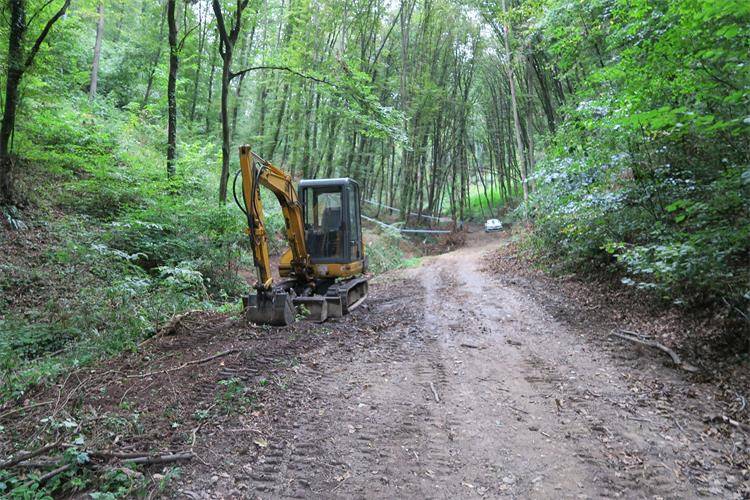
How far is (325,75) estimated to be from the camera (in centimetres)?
1035

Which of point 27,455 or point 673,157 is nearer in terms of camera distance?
point 27,455

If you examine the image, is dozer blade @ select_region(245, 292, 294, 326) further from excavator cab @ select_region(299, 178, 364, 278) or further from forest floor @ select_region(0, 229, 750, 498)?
excavator cab @ select_region(299, 178, 364, 278)

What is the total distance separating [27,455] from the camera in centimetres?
294

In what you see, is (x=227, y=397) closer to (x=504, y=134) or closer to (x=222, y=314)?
(x=222, y=314)

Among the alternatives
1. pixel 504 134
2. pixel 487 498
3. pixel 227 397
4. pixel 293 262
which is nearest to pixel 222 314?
pixel 293 262

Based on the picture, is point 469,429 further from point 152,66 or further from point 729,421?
point 152,66

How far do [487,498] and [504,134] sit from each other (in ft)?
101

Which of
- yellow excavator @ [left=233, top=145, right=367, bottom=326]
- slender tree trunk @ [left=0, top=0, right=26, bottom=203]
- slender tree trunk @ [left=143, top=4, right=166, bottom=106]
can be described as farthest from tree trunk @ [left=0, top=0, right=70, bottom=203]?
slender tree trunk @ [left=143, top=4, right=166, bottom=106]

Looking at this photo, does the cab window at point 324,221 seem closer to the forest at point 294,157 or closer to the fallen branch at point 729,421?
the forest at point 294,157

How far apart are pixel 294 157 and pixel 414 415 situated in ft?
65.9

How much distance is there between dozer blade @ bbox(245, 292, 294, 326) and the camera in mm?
6414

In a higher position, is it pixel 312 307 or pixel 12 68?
pixel 12 68

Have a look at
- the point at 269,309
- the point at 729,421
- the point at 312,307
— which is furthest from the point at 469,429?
the point at 312,307

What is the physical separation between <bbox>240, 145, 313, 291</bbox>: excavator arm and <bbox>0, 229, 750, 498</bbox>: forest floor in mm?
1008
